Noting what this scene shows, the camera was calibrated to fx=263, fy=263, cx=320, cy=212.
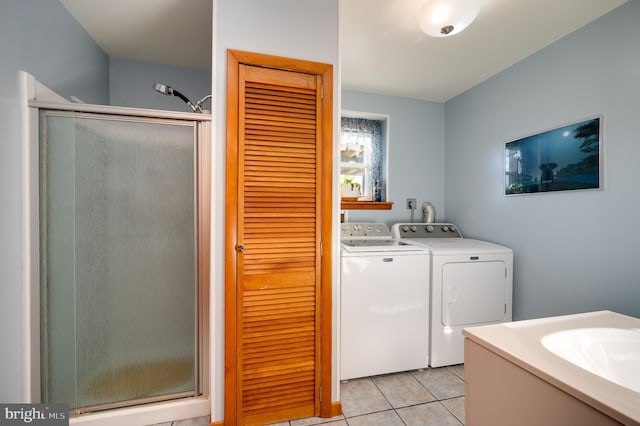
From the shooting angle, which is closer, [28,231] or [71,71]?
[28,231]

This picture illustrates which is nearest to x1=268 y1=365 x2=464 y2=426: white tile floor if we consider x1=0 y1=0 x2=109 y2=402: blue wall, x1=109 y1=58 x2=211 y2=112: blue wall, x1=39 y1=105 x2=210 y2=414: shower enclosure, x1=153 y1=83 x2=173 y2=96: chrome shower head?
x1=39 y1=105 x2=210 y2=414: shower enclosure

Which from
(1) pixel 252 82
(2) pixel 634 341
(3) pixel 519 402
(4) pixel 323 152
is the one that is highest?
(1) pixel 252 82

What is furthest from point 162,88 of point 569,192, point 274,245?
point 569,192

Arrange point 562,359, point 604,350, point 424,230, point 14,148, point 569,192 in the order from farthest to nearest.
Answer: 1. point 424,230
2. point 569,192
3. point 14,148
4. point 604,350
5. point 562,359

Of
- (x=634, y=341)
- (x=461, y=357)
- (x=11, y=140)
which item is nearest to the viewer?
(x=634, y=341)

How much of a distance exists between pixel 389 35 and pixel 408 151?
4.23 ft

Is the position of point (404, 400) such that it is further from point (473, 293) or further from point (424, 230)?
point (424, 230)

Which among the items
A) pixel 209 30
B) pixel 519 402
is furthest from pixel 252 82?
pixel 519 402

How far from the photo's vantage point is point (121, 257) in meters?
1.54

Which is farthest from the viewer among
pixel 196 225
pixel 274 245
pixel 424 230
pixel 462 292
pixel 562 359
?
pixel 424 230

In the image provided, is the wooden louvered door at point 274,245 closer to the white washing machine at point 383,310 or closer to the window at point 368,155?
the white washing machine at point 383,310

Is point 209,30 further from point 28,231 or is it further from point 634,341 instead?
point 634,341

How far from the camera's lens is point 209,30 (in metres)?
1.96

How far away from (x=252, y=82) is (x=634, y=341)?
1.94 metres
